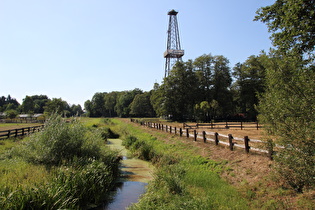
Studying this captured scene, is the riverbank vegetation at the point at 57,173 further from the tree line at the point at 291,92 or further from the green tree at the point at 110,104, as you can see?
the green tree at the point at 110,104

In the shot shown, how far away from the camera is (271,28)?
36.2 feet

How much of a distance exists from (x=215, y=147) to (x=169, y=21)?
50784 mm

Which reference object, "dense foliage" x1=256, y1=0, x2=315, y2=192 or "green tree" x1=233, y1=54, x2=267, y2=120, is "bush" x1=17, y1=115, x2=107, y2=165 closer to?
"dense foliage" x1=256, y1=0, x2=315, y2=192

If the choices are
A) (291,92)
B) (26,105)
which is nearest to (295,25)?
(291,92)

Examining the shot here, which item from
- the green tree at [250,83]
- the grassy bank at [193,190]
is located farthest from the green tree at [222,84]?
the grassy bank at [193,190]

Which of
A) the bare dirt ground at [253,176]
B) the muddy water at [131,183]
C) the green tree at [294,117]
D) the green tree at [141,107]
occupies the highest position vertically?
the green tree at [141,107]

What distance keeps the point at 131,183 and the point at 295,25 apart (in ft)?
35.0

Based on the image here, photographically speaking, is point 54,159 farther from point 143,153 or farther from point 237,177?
point 237,177

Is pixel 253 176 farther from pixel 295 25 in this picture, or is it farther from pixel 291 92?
pixel 295 25

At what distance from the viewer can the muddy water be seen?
9103 millimetres

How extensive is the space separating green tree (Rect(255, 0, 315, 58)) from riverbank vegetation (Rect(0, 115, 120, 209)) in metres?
9.88

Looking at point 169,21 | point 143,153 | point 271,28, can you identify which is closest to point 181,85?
point 169,21

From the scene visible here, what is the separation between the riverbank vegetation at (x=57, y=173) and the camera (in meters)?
6.61

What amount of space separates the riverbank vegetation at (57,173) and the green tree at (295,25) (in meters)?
9.88
